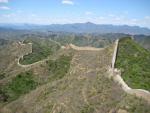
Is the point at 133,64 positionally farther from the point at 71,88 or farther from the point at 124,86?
the point at 124,86

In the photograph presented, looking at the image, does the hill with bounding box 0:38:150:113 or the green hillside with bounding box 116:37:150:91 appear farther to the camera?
the green hillside with bounding box 116:37:150:91

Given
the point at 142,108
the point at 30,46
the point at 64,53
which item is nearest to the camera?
the point at 142,108

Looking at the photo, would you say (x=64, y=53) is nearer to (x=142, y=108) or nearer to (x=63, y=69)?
(x=63, y=69)

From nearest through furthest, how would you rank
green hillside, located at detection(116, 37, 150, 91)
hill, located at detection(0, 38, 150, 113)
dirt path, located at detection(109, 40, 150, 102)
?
dirt path, located at detection(109, 40, 150, 102) → hill, located at detection(0, 38, 150, 113) → green hillside, located at detection(116, 37, 150, 91)

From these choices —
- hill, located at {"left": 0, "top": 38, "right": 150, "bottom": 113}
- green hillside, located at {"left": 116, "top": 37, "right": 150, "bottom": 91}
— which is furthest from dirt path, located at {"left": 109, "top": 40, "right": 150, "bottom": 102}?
green hillside, located at {"left": 116, "top": 37, "right": 150, "bottom": 91}

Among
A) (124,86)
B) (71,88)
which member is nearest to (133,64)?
(71,88)

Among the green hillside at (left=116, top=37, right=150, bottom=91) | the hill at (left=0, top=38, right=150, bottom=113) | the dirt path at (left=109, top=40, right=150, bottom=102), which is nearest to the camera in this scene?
the dirt path at (left=109, top=40, right=150, bottom=102)

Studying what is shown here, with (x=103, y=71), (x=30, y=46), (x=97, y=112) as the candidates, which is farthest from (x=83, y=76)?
(x=30, y=46)

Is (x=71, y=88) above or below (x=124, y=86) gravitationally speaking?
below

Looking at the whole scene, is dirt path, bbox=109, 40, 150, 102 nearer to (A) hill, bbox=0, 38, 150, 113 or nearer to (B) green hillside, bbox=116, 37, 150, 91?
(A) hill, bbox=0, 38, 150, 113
